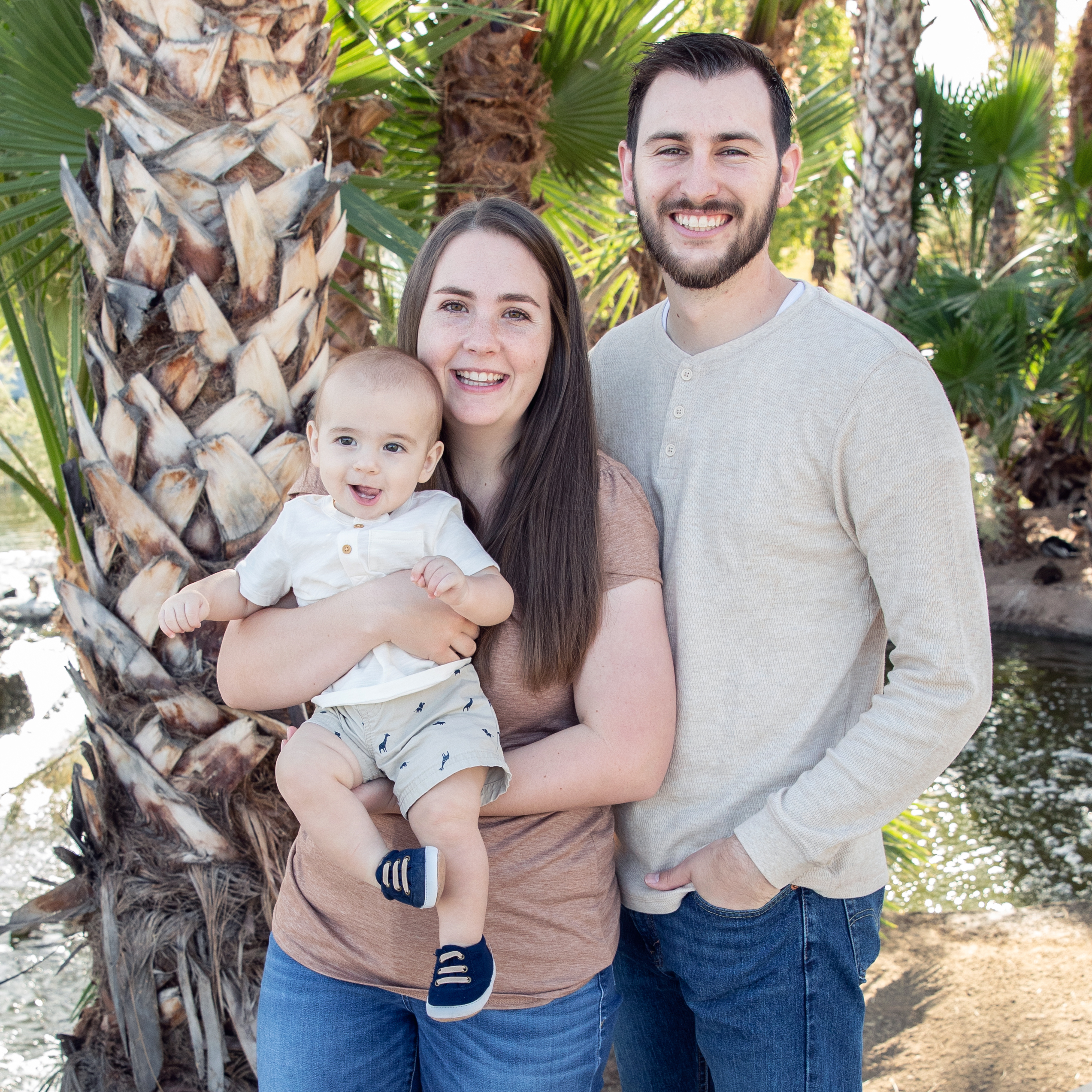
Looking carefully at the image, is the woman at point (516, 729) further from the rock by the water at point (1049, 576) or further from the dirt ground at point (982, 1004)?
the rock by the water at point (1049, 576)

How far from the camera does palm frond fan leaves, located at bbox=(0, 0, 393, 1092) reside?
2025 millimetres

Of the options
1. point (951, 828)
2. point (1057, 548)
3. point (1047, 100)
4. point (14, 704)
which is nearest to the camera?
point (951, 828)

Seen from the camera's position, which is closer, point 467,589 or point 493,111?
point 467,589

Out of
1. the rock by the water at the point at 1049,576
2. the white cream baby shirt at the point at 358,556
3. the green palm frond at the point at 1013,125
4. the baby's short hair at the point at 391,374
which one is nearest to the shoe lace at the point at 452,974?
the white cream baby shirt at the point at 358,556

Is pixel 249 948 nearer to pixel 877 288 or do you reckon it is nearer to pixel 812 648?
pixel 812 648

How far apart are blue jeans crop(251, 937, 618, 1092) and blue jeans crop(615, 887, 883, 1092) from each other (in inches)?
6.7

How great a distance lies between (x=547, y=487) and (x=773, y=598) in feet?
1.37

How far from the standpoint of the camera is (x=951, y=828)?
20.2 ft

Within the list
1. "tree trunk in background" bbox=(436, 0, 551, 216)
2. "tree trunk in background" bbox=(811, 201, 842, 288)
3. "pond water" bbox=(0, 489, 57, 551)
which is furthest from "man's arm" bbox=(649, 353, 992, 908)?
"tree trunk in background" bbox=(811, 201, 842, 288)

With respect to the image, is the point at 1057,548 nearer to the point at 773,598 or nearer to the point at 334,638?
the point at 773,598

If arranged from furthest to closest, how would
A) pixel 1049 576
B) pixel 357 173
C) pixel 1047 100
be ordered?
1. pixel 1049 576
2. pixel 1047 100
3. pixel 357 173

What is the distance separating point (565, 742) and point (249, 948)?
1095 millimetres

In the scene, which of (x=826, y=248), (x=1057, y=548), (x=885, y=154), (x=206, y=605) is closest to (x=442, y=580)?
(x=206, y=605)

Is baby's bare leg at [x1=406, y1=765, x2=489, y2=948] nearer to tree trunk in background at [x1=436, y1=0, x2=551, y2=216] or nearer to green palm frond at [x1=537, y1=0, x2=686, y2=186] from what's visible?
tree trunk in background at [x1=436, y1=0, x2=551, y2=216]
